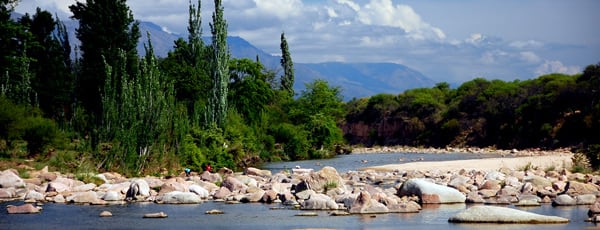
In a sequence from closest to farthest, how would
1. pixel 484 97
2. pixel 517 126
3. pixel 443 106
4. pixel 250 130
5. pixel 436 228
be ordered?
1. pixel 436 228
2. pixel 250 130
3. pixel 517 126
4. pixel 484 97
5. pixel 443 106

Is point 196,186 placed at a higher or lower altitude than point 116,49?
lower

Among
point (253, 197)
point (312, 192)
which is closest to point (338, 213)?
point (312, 192)

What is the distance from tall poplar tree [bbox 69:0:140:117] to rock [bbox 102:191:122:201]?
79.5 ft

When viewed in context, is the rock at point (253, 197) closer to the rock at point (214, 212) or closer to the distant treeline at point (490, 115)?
the rock at point (214, 212)

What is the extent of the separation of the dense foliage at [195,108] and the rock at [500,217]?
51.1 feet

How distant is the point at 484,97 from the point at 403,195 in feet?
220

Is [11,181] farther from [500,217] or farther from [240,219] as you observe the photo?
[500,217]

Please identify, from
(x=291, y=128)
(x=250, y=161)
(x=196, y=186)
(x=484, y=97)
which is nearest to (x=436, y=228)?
(x=196, y=186)

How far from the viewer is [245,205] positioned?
24.5 meters

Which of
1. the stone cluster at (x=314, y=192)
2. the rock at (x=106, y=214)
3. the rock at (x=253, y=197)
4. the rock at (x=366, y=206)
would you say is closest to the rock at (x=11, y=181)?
the stone cluster at (x=314, y=192)

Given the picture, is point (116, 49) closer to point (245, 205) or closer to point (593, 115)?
point (245, 205)

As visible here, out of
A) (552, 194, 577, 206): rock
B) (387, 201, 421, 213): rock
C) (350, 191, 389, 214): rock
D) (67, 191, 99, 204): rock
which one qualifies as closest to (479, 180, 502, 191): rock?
(552, 194, 577, 206): rock

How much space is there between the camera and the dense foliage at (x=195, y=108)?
3519 centimetres

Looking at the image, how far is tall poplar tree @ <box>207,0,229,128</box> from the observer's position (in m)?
46.2
